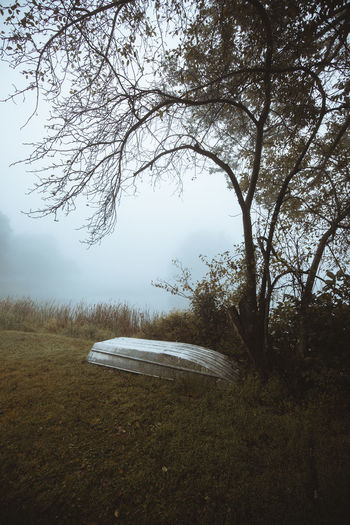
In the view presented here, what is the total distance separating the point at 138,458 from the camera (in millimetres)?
2182

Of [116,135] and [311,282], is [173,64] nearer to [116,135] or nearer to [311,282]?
[116,135]

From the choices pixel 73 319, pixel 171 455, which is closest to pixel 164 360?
pixel 171 455

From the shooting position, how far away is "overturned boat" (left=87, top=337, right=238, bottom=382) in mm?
3553

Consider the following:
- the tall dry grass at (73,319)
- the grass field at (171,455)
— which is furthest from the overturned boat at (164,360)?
the tall dry grass at (73,319)

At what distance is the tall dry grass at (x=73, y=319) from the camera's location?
25.8 ft

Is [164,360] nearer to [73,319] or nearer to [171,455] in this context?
[171,455]

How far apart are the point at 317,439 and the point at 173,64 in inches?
197

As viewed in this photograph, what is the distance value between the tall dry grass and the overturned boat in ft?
10.6

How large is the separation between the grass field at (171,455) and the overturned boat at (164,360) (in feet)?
0.88

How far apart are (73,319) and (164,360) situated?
6344 millimetres

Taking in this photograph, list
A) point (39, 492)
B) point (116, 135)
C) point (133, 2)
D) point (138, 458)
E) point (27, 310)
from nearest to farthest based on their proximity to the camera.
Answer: point (39, 492)
point (138, 458)
point (133, 2)
point (116, 135)
point (27, 310)

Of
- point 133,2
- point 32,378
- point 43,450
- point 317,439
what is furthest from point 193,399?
point 133,2

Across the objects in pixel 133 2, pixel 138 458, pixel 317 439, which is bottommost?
pixel 138 458

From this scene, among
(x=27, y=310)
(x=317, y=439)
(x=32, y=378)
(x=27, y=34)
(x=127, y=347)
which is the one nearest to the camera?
(x=317, y=439)
